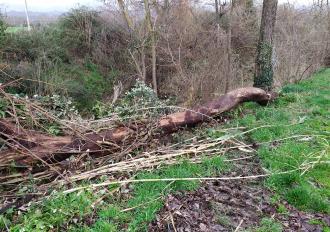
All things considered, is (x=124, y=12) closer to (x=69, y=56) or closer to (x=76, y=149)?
(x=69, y=56)

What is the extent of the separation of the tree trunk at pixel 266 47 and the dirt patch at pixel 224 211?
18.5ft

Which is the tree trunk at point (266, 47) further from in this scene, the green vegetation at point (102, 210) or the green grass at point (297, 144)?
the green vegetation at point (102, 210)

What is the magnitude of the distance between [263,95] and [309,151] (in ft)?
8.58

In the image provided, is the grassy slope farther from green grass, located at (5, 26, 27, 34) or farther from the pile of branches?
green grass, located at (5, 26, 27, 34)

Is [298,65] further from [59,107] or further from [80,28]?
[80,28]

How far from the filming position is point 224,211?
3465mm

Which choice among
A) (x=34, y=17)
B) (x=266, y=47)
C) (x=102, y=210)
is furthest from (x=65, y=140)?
(x=34, y=17)

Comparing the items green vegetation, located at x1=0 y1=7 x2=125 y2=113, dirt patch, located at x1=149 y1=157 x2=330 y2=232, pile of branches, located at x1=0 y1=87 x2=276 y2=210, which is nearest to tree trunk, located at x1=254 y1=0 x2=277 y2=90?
pile of branches, located at x1=0 y1=87 x2=276 y2=210

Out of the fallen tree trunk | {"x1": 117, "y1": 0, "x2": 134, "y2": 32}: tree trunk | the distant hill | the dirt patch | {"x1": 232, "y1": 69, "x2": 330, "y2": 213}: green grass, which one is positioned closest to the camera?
the dirt patch

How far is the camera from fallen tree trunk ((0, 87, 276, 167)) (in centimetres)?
395

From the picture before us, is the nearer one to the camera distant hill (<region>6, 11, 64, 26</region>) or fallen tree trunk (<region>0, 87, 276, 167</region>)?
fallen tree trunk (<region>0, 87, 276, 167</region>)

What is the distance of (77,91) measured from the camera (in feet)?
54.0

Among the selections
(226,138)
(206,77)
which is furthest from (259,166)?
(206,77)

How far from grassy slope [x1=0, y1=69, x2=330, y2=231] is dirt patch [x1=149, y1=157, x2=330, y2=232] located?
0.39ft
